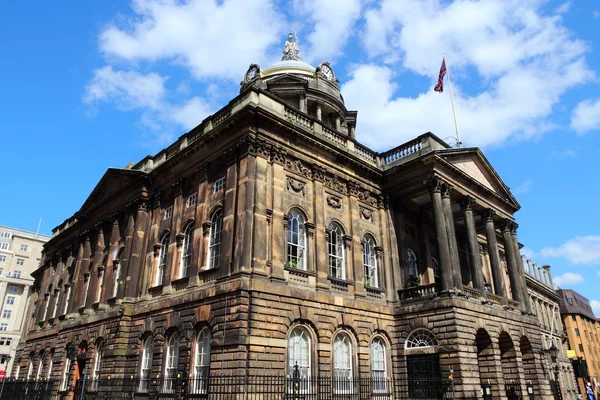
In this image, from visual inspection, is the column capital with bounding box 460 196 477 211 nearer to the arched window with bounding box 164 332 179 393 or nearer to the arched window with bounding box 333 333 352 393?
the arched window with bounding box 333 333 352 393

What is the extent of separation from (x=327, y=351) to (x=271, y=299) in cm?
344

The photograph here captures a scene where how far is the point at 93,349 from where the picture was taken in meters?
23.5

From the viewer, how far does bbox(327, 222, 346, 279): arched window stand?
68.2 ft

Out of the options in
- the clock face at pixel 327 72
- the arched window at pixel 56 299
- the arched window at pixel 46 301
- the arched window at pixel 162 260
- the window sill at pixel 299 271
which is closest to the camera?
the window sill at pixel 299 271

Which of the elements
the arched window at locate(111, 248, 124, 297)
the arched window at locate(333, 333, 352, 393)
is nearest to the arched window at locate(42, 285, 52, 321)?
the arched window at locate(111, 248, 124, 297)

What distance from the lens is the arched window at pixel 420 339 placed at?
20.1m

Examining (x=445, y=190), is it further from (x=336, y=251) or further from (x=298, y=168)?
(x=298, y=168)

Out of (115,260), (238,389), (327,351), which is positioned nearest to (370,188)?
(327,351)

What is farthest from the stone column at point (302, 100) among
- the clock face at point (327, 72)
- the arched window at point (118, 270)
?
the arched window at point (118, 270)

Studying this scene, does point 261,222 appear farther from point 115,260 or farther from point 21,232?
point 21,232

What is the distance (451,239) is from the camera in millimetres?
21938

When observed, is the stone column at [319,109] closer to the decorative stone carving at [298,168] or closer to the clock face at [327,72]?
the clock face at [327,72]

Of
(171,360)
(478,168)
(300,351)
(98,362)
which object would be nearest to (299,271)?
(300,351)

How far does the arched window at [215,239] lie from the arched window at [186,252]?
148 centimetres
